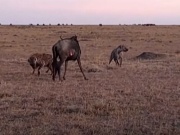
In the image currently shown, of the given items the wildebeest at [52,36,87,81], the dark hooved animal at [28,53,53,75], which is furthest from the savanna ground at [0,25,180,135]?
the wildebeest at [52,36,87,81]

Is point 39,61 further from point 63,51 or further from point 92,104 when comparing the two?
point 92,104

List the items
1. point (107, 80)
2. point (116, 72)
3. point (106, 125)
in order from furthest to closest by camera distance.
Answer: point (116, 72), point (107, 80), point (106, 125)

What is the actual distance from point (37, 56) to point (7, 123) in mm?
9165

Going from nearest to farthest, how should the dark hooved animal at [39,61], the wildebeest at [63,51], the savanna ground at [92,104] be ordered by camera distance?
the savanna ground at [92,104] < the wildebeest at [63,51] < the dark hooved animal at [39,61]

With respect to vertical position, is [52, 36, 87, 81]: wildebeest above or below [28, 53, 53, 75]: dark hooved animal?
above

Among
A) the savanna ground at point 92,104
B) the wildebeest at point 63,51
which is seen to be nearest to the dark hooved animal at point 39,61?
the savanna ground at point 92,104

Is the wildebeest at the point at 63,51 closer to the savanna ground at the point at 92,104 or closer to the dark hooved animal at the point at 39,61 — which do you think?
the savanna ground at the point at 92,104

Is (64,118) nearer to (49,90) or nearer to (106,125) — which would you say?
(106,125)

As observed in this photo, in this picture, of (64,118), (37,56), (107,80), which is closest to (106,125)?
(64,118)

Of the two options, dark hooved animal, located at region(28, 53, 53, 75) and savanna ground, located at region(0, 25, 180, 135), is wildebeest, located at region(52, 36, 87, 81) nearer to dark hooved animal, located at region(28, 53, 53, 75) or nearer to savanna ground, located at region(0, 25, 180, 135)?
savanna ground, located at region(0, 25, 180, 135)

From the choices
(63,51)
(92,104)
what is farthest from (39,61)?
(92,104)

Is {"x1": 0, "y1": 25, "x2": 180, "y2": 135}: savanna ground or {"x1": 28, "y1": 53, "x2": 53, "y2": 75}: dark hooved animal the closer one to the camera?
{"x1": 0, "y1": 25, "x2": 180, "y2": 135}: savanna ground

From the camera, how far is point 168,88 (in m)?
14.0

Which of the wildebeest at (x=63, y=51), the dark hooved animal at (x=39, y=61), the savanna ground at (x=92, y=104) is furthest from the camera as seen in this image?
the dark hooved animal at (x=39, y=61)
